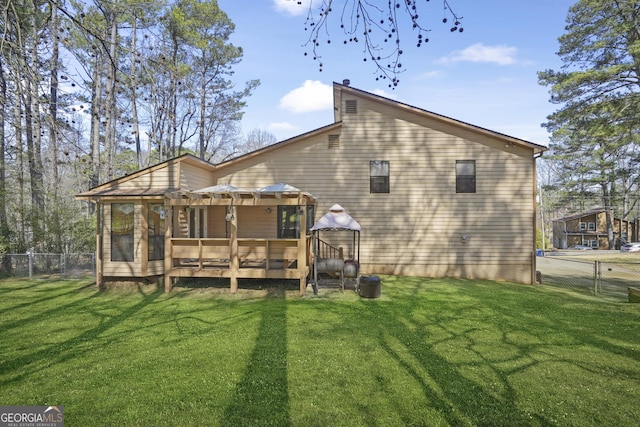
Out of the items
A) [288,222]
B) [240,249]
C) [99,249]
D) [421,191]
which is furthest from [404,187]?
[99,249]

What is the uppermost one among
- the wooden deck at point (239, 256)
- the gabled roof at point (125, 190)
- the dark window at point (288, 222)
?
the gabled roof at point (125, 190)

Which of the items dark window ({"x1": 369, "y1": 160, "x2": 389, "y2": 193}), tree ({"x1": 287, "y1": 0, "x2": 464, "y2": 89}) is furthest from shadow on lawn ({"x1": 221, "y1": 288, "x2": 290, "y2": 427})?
dark window ({"x1": 369, "y1": 160, "x2": 389, "y2": 193})

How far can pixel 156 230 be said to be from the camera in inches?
394

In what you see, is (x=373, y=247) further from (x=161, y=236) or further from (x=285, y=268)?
(x=161, y=236)

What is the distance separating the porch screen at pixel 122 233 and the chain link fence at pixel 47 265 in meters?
3.14

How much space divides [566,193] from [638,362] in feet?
104

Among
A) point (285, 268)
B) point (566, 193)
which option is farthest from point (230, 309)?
point (566, 193)

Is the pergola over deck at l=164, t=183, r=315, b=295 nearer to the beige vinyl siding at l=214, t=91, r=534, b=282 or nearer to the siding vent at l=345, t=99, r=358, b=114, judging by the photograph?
the beige vinyl siding at l=214, t=91, r=534, b=282

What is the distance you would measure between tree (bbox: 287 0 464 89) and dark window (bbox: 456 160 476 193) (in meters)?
9.48

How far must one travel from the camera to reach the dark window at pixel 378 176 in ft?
40.1

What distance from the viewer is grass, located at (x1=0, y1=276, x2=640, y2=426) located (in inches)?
141

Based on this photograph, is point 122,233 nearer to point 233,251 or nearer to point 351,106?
point 233,251

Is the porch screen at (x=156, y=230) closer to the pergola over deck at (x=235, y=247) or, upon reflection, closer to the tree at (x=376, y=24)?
the pergola over deck at (x=235, y=247)

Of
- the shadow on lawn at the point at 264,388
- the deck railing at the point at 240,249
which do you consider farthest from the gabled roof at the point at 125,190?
the shadow on lawn at the point at 264,388
